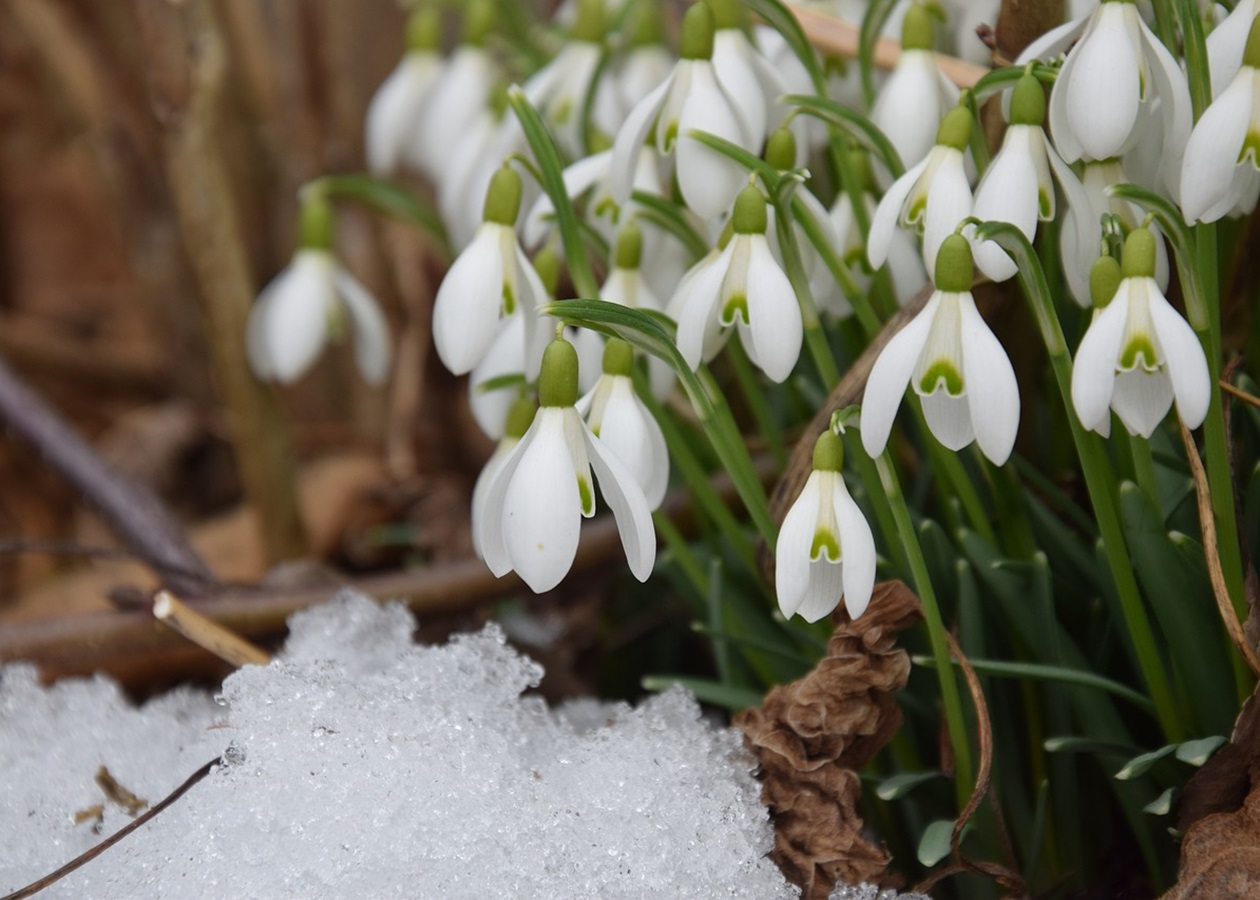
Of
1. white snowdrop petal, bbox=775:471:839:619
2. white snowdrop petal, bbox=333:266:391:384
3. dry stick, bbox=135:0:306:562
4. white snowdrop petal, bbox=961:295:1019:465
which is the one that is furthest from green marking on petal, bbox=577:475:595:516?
dry stick, bbox=135:0:306:562

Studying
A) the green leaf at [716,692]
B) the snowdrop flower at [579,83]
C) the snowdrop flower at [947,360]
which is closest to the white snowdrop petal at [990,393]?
the snowdrop flower at [947,360]

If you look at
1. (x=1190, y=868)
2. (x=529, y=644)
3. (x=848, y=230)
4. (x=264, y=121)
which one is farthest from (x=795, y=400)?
(x=264, y=121)

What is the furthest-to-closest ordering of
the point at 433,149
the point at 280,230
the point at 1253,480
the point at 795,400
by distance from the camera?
the point at 280,230
the point at 433,149
the point at 795,400
the point at 1253,480

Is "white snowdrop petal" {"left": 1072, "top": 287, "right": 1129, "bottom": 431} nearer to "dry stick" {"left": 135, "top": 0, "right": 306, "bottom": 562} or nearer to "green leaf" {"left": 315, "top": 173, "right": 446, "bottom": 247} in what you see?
"green leaf" {"left": 315, "top": 173, "right": 446, "bottom": 247}

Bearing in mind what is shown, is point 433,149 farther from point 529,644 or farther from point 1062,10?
point 1062,10

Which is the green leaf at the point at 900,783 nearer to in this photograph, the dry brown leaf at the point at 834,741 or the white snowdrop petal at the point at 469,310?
the dry brown leaf at the point at 834,741

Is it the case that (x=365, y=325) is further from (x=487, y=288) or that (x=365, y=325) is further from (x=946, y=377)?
(x=946, y=377)
